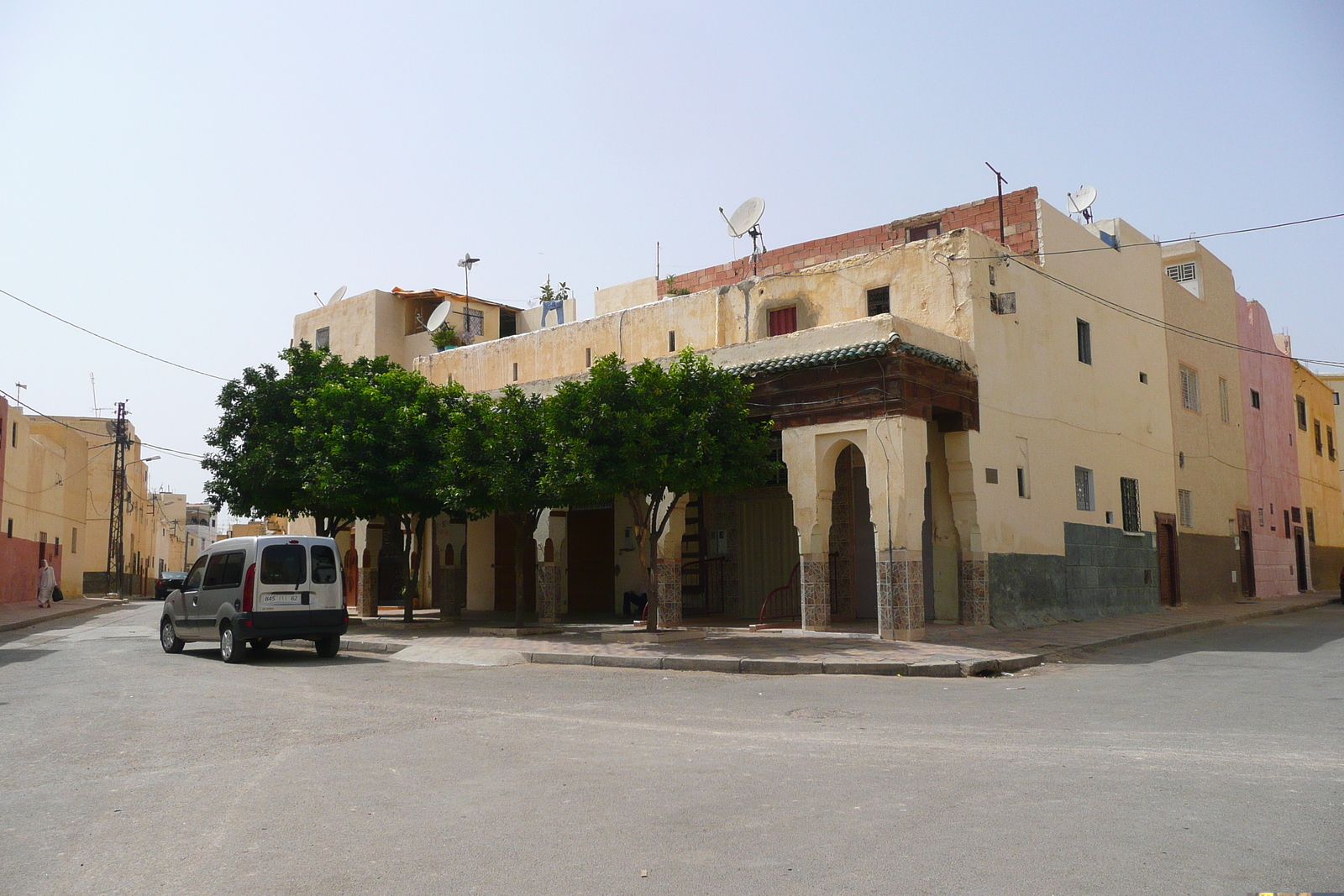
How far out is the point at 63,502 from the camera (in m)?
45.0

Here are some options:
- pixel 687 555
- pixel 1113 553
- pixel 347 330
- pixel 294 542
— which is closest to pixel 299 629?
pixel 294 542

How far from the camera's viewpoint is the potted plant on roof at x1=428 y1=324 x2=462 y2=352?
33581mm

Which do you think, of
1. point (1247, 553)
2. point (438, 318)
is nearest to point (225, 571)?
point (438, 318)

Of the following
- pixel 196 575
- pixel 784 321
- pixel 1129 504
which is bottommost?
pixel 196 575

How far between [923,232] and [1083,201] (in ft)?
21.5

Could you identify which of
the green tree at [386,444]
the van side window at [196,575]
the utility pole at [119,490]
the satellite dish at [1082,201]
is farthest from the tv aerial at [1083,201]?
the utility pole at [119,490]

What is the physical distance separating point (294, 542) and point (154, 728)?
671 cm

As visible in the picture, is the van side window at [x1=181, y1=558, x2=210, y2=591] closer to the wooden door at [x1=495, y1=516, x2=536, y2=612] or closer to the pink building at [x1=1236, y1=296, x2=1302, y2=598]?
the wooden door at [x1=495, y1=516, x2=536, y2=612]

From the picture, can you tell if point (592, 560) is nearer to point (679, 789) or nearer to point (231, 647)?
point (231, 647)

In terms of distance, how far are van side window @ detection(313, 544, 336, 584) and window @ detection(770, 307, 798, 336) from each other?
34.9ft

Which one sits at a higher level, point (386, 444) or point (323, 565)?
point (386, 444)

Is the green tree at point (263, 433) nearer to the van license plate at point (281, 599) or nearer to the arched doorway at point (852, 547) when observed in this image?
the van license plate at point (281, 599)

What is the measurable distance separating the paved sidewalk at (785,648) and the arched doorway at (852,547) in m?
2.76

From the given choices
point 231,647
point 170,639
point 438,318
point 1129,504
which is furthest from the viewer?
point 438,318
